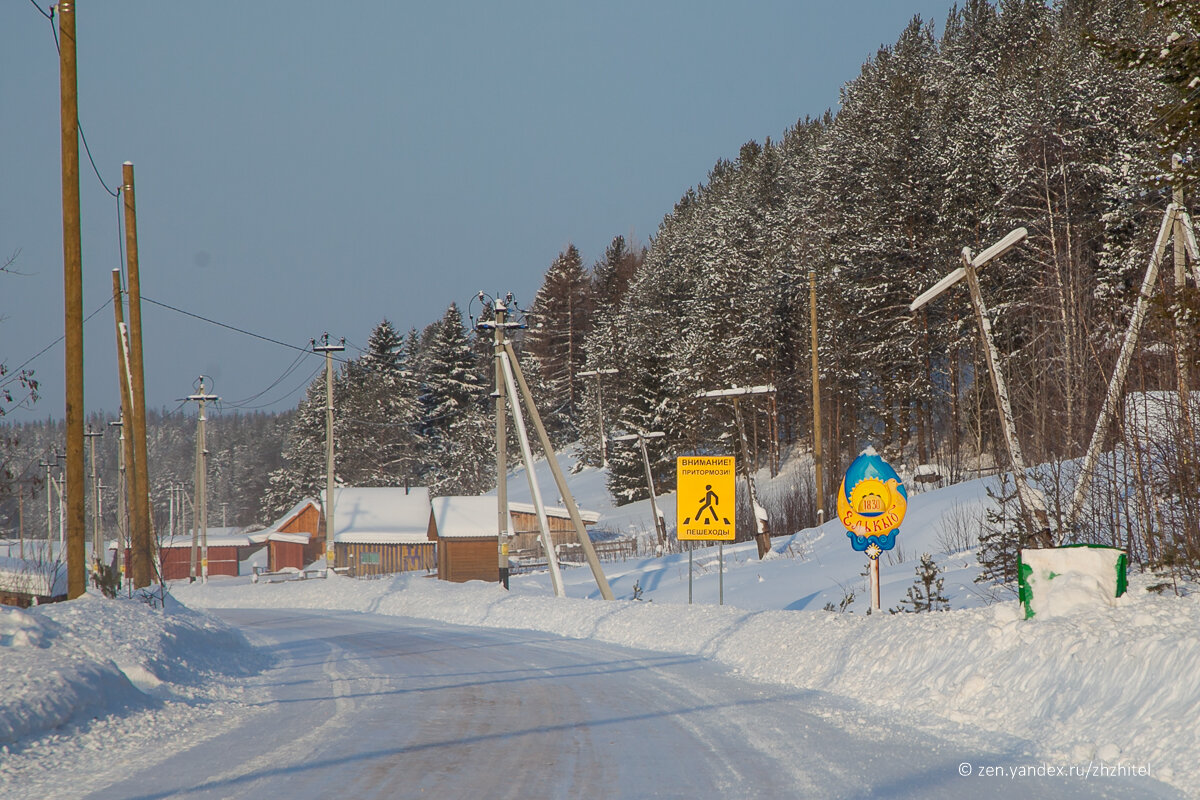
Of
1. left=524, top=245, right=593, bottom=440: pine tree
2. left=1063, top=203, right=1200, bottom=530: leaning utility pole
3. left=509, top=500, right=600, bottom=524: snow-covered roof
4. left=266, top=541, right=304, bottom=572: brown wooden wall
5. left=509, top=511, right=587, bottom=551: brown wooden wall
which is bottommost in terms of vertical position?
left=266, top=541, right=304, bottom=572: brown wooden wall

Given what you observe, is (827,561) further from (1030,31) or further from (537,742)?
(1030,31)

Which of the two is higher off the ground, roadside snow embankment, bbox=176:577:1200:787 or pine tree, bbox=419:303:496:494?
pine tree, bbox=419:303:496:494

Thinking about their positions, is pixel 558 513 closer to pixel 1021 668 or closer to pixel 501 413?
pixel 501 413

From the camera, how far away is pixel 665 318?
76312 mm

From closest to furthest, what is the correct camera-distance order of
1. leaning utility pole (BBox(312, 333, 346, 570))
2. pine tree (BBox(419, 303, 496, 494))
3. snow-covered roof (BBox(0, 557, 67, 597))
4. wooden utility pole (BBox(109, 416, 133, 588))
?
snow-covered roof (BBox(0, 557, 67, 597))
wooden utility pole (BBox(109, 416, 133, 588))
leaning utility pole (BBox(312, 333, 346, 570))
pine tree (BBox(419, 303, 496, 494))

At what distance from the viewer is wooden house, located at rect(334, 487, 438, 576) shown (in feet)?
212

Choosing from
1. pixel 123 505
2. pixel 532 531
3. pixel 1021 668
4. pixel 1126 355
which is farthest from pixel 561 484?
pixel 123 505

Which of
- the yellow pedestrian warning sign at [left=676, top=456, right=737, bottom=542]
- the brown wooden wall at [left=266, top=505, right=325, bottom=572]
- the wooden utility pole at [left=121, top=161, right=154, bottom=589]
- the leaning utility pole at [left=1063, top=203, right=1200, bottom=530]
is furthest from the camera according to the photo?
the brown wooden wall at [left=266, top=505, right=325, bottom=572]

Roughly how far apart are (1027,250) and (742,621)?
97.4 feet

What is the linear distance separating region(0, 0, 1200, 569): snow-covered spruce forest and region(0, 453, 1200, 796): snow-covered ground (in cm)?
269

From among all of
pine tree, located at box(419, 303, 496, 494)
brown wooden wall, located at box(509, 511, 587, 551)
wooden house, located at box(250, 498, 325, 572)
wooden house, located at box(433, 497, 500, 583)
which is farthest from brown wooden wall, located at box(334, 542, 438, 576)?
pine tree, located at box(419, 303, 496, 494)

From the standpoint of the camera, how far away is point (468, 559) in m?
57.3

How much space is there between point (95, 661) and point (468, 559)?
47361mm

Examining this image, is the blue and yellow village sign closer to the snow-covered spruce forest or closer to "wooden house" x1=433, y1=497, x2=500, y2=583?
the snow-covered spruce forest
